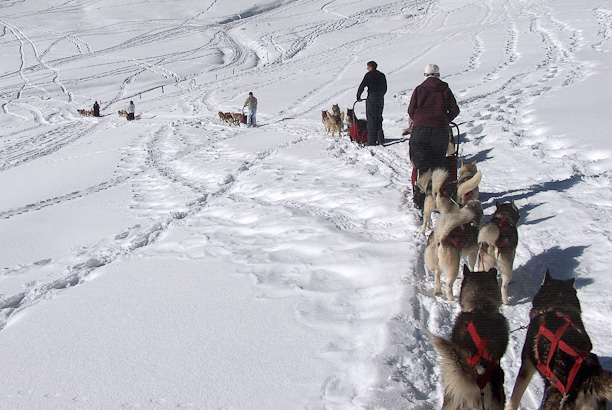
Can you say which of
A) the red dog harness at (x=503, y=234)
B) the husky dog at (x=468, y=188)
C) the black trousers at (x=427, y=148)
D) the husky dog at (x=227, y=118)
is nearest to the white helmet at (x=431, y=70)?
the black trousers at (x=427, y=148)

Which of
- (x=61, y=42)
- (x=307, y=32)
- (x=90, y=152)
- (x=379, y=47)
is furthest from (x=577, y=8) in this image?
(x=61, y=42)

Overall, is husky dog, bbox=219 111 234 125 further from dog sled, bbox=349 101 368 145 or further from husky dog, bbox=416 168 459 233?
husky dog, bbox=416 168 459 233

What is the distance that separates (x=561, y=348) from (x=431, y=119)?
3908mm

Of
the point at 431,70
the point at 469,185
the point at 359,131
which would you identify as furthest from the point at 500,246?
the point at 359,131

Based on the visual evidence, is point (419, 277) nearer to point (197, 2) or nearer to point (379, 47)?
point (379, 47)

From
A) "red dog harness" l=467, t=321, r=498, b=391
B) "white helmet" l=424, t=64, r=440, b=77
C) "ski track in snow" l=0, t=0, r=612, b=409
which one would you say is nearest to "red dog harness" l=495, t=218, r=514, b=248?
"ski track in snow" l=0, t=0, r=612, b=409

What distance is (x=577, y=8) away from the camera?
A: 36.4 meters

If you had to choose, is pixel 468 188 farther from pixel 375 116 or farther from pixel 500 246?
pixel 375 116

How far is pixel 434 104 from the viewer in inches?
233

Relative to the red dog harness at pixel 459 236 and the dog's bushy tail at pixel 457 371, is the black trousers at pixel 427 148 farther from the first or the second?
the dog's bushy tail at pixel 457 371

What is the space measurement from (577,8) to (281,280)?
39.9m

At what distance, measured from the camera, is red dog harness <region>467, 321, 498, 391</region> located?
247 centimetres

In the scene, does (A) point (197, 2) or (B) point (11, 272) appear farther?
(A) point (197, 2)

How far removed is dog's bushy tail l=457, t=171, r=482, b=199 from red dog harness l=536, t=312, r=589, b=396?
8.42ft
